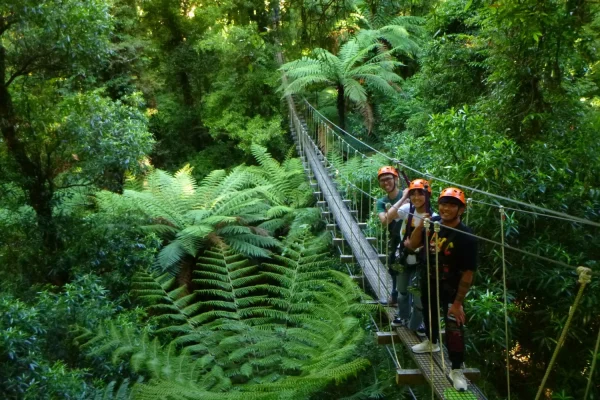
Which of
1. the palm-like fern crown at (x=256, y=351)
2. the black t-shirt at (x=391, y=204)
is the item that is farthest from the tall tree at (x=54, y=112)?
the black t-shirt at (x=391, y=204)

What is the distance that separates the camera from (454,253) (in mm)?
1748

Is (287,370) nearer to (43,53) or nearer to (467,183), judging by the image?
(467,183)

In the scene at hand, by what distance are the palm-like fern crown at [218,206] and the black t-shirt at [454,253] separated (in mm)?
3041

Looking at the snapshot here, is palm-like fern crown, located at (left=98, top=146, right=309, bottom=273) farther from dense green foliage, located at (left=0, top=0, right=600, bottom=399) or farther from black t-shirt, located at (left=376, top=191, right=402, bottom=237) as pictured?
black t-shirt, located at (left=376, top=191, right=402, bottom=237)

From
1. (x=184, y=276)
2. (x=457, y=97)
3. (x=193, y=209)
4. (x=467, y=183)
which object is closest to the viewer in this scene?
(x=467, y=183)

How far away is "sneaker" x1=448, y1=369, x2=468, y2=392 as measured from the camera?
1.71 m

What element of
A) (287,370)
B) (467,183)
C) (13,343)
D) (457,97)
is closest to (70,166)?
(13,343)

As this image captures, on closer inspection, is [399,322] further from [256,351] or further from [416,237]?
[256,351]

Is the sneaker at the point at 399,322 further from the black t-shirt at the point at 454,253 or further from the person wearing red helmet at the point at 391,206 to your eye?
the black t-shirt at the point at 454,253

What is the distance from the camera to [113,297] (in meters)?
3.74

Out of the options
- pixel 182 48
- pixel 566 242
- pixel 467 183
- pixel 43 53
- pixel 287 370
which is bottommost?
pixel 287 370

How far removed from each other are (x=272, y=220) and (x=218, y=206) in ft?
1.97

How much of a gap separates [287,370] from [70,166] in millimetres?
2316

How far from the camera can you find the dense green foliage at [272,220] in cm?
222
